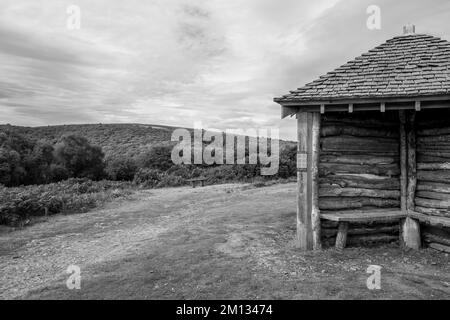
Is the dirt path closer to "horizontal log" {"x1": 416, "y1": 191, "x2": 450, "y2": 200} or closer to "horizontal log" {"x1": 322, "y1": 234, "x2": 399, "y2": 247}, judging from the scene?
"horizontal log" {"x1": 322, "y1": 234, "x2": 399, "y2": 247}

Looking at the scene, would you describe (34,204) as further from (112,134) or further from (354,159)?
(112,134)

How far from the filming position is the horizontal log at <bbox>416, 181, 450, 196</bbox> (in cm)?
681

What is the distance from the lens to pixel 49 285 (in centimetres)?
549

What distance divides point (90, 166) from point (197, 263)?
2804cm

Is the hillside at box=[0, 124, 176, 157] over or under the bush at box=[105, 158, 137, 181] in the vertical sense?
over

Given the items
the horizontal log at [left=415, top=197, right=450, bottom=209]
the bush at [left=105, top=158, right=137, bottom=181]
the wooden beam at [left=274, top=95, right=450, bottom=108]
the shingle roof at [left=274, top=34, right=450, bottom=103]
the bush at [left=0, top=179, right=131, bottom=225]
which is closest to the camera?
the wooden beam at [left=274, top=95, right=450, bottom=108]

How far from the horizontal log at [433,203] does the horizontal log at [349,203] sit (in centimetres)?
55

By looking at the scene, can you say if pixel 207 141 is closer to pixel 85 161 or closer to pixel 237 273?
pixel 85 161

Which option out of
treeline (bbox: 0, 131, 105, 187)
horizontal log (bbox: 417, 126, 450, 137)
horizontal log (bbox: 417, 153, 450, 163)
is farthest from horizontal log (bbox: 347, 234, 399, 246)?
treeline (bbox: 0, 131, 105, 187)

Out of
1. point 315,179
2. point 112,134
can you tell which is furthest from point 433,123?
point 112,134

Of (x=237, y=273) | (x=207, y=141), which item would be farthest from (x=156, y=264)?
(x=207, y=141)

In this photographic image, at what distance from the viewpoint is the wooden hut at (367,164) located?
7.07 m

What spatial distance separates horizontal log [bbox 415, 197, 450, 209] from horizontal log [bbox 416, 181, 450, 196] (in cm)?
22

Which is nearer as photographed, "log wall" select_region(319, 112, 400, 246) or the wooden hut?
the wooden hut
